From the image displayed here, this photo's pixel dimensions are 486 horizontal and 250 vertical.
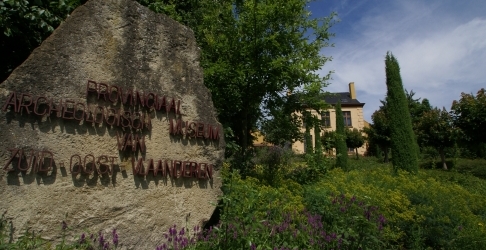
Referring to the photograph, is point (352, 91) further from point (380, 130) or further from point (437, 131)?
point (437, 131)

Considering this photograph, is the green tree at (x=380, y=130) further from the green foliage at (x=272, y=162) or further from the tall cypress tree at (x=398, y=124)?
the green foliage at (x=272, y=162)

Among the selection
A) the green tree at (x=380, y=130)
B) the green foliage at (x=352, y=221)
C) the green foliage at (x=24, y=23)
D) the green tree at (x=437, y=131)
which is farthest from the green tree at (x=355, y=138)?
the green foliage at (x=24, y=23)

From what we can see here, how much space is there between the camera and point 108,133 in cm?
385

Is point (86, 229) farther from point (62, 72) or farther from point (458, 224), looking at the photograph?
point (458, 224)

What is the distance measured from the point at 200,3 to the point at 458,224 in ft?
32.7

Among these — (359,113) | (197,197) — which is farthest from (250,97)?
(359,113)

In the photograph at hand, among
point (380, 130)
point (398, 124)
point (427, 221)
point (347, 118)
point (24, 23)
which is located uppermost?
point (347, 118)

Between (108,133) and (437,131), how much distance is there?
23137 millimetres

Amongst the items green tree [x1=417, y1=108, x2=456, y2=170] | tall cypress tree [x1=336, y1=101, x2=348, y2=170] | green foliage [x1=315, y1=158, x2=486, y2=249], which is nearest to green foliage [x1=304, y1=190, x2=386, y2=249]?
green foliage [x1=315, y1=158, x2=486, y2=249]

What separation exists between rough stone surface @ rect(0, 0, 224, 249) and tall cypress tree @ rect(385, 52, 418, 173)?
11.1 metres

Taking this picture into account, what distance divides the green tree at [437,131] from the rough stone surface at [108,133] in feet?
69.8

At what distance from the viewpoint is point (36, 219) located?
3248 millimetres

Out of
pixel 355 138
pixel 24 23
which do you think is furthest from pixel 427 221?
pixel 355 138

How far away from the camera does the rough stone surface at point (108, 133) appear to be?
3311 millimetres
